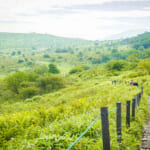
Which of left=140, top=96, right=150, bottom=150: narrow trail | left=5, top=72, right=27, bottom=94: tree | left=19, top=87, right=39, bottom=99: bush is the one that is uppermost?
left=140, top=96, right=150, bottom=150: narrow trail

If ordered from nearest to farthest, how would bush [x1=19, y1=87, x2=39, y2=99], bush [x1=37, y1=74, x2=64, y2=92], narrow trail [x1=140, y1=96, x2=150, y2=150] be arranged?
narrow trail [x1=140, y1=96, x2=150, y2=150] < bush [x1=19, y1=87, x2=39, y2=99] < bush [x1=37, y1=74, x2=64, y2=92]

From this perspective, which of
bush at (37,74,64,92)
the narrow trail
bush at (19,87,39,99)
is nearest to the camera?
the narrow trail

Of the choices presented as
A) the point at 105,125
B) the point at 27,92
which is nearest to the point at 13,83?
the point at 27,92

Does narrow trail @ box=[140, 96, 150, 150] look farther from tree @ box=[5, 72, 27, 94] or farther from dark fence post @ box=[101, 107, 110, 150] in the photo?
tree @ box=[5, 72, 27, 94]

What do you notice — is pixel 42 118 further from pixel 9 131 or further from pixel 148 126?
pixel 148 126

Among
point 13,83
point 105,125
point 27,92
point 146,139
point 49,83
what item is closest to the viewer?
point 105,125

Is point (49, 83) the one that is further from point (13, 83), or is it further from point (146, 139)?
point (146, 139)

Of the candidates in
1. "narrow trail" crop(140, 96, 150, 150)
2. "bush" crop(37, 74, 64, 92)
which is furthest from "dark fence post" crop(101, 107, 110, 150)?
"bush" crop(37, 74, 64, 92)

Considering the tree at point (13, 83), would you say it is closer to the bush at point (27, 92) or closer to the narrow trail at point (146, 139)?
the bush at point (27, 92)

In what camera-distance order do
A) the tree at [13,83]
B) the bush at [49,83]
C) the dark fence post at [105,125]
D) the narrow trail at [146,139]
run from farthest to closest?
the bush at [49,83], the tree at [13,83], the narrow trail at [146,139], the dark fence post at [105,125]

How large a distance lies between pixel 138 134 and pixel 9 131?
178 inches

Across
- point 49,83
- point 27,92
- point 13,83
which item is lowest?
point 27,92

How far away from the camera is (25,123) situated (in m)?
6.57

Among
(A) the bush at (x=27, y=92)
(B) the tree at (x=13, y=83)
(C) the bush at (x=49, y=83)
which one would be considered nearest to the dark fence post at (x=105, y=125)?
(A) the bush at (x=27, y=92)
